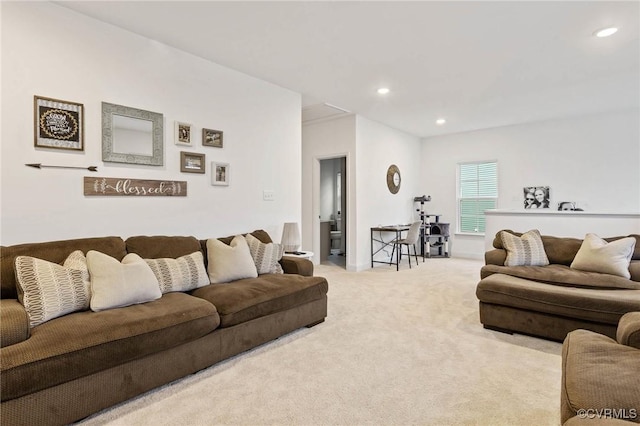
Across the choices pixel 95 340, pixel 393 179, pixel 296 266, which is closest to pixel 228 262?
pixel 296 266

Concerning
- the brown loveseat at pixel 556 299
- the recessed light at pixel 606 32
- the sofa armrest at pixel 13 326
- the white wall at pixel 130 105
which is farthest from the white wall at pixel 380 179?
the sofa armrest at pixel 13 326

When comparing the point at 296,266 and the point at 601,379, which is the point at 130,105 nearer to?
the point at 296,266

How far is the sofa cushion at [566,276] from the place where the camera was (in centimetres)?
290

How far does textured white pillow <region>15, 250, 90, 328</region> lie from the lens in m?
1.88

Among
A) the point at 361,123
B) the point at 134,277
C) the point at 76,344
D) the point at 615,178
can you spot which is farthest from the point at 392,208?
the point at 76,344

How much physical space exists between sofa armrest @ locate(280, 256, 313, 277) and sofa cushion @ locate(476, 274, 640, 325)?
1.59 metres

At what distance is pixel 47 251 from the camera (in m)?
2.25

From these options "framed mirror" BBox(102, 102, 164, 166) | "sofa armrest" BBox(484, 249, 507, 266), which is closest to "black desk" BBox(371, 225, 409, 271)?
"sofa armrest" BBox(484, 249, 507, 266)

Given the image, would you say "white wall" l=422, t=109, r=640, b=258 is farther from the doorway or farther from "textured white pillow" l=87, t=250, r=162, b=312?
"textured white pillow" l=87, t=250, r=162, b=312

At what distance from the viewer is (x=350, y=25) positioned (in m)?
2.88

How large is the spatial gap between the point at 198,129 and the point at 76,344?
2.32m

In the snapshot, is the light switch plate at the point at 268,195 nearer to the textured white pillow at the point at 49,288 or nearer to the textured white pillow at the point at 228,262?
the textured white pillow at the point at 228,262

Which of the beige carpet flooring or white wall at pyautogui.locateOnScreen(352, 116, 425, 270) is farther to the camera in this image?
white wall at pyautogui.locateOnScreen(352, 116, 425, 270)

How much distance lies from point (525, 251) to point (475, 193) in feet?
12.5
